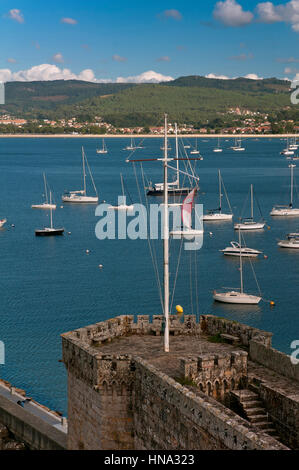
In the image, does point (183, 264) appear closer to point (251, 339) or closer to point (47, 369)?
point (47, 369)

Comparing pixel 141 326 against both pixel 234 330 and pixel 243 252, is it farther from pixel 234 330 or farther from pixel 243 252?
pixel 243 252

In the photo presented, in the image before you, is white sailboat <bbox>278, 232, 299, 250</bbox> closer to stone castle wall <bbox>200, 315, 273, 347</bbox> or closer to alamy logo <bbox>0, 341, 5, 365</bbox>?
alamy logo <bbox>0, 341, 5, 365</bbox>

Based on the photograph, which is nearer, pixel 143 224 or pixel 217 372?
pixel 217 372

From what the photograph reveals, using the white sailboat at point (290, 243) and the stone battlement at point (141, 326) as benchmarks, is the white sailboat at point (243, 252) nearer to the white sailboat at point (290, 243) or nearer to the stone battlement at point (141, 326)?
the white sailboat at point (290, 243)

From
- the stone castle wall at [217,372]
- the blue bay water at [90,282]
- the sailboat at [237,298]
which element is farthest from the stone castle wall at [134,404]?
the sailboat at [237,298]

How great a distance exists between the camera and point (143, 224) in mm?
82688

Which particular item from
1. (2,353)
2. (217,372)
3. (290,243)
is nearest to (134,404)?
(217,372)

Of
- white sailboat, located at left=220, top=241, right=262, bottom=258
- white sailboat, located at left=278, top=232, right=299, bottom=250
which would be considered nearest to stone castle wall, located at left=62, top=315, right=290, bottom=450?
white sailboat, located at left=220, top=241, right=262, bottom=258

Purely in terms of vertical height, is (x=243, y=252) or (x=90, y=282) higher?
(x=243, y=252)

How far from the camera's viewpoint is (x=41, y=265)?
Result: 206 feet

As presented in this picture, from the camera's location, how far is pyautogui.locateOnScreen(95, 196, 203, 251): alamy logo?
240ft

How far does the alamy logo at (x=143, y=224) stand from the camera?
73250mm

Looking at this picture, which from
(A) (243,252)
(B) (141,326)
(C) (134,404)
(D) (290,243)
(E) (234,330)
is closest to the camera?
(C) (134,404)
